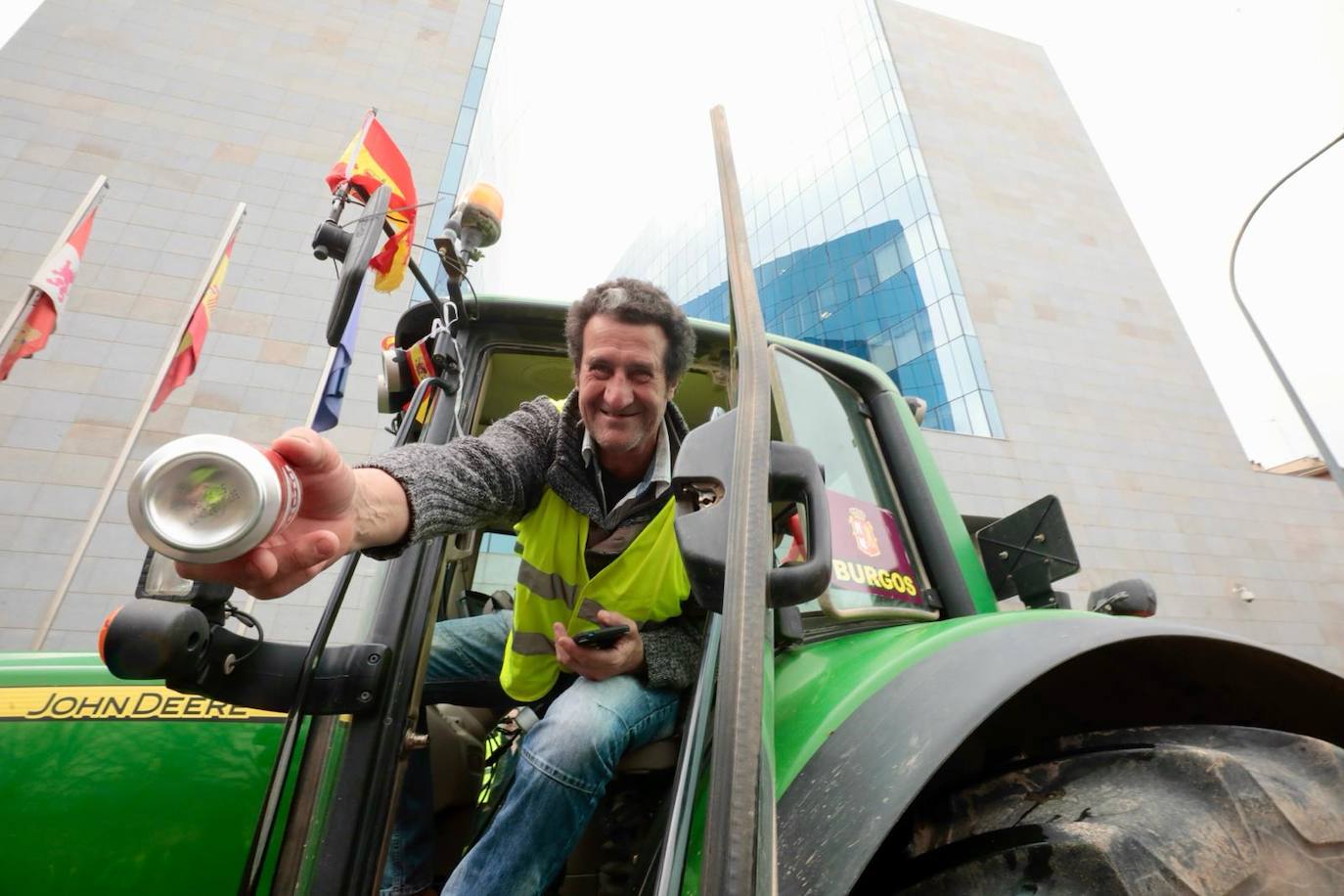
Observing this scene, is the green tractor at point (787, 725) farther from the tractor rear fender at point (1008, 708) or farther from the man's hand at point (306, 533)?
the man's hand at point (306, 533)

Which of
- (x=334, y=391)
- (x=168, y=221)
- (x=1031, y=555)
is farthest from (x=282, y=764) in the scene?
(x=168, y=221)

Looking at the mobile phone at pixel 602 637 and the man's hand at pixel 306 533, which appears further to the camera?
the mobile phone at pixel 602 637

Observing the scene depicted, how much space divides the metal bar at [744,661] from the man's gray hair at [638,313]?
2.83ft

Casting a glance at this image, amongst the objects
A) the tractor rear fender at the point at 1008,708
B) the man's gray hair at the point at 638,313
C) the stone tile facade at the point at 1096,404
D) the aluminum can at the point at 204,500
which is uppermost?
the stone tile facade at the point at 1096,404

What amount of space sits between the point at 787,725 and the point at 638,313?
44.0 inches

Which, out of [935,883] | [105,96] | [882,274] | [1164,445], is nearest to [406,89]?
[105,96]

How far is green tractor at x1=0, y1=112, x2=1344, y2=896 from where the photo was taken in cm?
72

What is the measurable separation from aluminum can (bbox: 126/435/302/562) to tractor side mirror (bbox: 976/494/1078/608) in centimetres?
175

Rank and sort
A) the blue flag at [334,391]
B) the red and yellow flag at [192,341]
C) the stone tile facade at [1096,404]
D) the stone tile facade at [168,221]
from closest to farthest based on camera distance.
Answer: the blue flag at [334,391], the red and yellow flag at [192,341], the stone tile facade at [168,221], the stone tile facade at [1096,404]

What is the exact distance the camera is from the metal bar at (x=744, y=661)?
0.56 m

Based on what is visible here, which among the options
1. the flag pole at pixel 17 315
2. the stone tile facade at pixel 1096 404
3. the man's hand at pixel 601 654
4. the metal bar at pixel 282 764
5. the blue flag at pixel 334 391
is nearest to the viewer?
the metal bar at pixel 282 764

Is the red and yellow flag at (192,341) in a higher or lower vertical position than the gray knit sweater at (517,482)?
higher

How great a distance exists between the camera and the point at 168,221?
27.9 ft

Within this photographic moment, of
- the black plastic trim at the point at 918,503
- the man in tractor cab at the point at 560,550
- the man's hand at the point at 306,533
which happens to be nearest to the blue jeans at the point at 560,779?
the man in tractor cab at the point at 560,550
